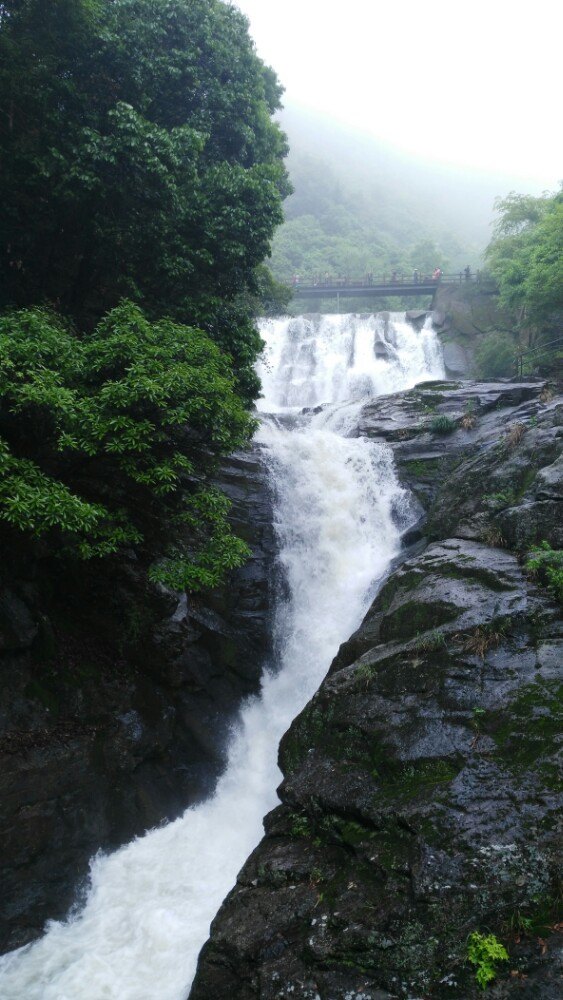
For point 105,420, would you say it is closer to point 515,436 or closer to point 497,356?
point 515,436

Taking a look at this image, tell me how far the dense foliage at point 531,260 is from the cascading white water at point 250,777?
26.3 ft

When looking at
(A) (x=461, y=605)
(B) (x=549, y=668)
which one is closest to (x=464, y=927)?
(B) (x=549, y=668)

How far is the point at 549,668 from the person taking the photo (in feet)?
23.0

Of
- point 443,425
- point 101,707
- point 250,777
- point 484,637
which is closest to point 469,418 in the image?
point 443,425

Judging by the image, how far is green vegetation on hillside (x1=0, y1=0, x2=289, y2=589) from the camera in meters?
7.14

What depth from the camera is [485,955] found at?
16.2 ft

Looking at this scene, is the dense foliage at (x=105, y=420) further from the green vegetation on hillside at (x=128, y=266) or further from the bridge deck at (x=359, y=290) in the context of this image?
the bridge deck at (x=359, y=290)

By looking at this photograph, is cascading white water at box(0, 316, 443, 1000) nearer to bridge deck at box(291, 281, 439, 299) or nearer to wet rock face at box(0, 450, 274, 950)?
wet rock face at box(0, 450, 274, 950)

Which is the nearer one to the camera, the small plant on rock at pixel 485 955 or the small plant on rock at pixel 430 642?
the small plant on rock at pixel 485 955

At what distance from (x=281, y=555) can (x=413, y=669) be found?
4.92 m

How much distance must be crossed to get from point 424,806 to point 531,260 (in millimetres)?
18617

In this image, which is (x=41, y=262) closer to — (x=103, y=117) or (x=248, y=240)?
(x=103, y=117)

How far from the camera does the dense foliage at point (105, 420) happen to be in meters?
6.48

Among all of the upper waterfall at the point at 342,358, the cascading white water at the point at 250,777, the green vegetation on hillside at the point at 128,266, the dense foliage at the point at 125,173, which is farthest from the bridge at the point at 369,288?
the dense foliage at the point at 125,173
